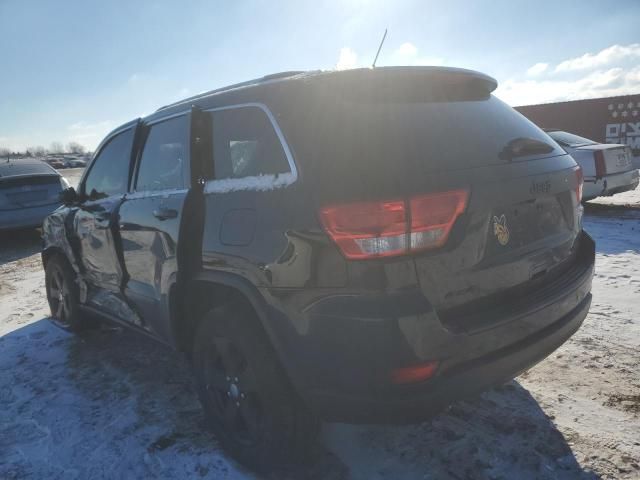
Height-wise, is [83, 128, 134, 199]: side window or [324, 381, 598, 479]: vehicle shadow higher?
[83, 128, 134, 199]: side window

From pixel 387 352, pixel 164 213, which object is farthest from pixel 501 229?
pixel 164 213

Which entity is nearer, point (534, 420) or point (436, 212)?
point (436, 212)

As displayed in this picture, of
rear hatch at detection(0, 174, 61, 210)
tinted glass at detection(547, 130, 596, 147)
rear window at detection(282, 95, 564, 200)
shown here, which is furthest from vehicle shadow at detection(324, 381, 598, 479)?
rear hatch at detection(0, 174, 61, 210)

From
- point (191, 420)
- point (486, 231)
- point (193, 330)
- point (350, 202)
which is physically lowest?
point (191, 420)

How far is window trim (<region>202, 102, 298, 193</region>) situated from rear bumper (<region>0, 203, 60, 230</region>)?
735cm

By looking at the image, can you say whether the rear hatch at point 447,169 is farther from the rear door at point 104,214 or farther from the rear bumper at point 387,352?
the rear door at point 104,214

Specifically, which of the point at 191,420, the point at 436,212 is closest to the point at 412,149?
the point at 436,212

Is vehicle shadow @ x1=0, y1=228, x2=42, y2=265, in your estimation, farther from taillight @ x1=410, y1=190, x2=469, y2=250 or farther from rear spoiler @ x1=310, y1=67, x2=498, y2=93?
taillight @ x1=410, y1=190, x2=469, y2=250

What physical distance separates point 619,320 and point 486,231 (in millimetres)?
2433

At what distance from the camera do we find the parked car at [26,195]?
8164mm

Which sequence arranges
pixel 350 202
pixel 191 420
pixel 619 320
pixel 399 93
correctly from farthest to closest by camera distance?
pixel 619 320 → pixel 191 420 → pixel 399 93 → pixel 350 202

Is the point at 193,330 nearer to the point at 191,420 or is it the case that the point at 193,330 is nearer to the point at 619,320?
the point at 191,420

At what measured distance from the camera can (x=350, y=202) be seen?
5.52 feet

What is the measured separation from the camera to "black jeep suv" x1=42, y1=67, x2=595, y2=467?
1.68 m
